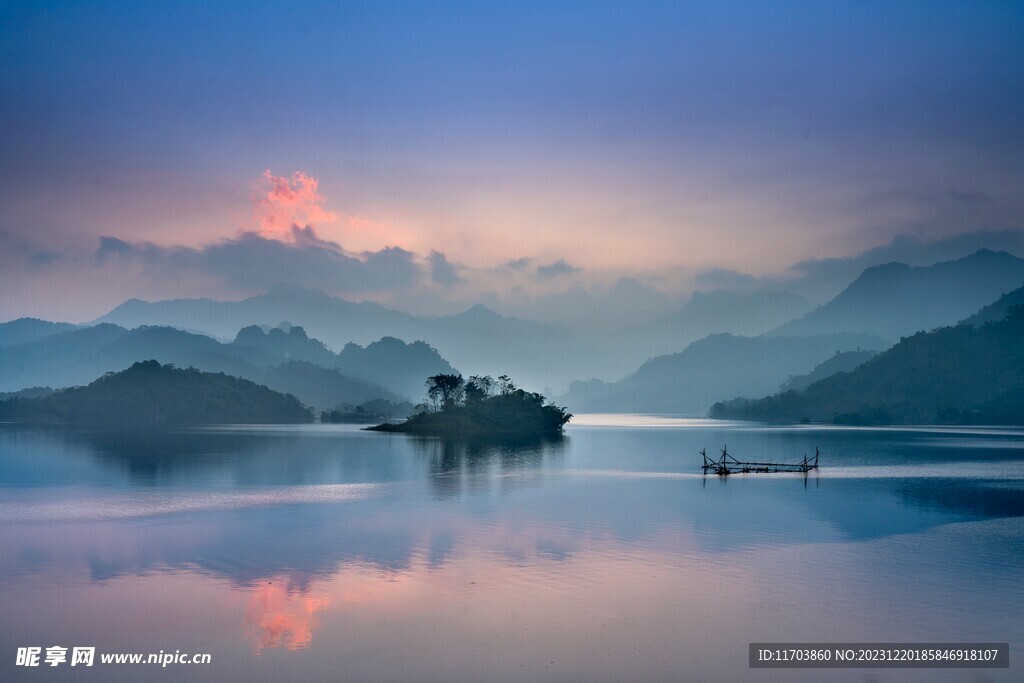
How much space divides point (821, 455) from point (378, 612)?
10468cm

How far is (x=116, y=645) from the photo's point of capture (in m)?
25.3

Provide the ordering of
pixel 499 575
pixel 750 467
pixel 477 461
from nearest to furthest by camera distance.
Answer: pixel 499 575 → pixel 750 467 → pixel 477 461

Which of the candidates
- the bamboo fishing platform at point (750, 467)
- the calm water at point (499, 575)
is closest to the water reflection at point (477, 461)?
the calm water at point (499, 575)

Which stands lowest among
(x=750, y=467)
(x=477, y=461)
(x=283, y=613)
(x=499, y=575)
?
(x=283, y=613)

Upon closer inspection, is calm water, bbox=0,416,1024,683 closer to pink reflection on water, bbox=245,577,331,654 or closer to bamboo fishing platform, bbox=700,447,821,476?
pink reflection on water, bbox=245,577,331,654

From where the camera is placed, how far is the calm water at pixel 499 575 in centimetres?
2470

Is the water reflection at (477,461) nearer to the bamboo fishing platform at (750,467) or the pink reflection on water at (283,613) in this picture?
the bamboo fishing platform at (750,467)

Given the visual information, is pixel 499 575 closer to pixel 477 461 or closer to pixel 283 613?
pixel 283 613

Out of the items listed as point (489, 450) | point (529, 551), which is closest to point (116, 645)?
point (529, 551)

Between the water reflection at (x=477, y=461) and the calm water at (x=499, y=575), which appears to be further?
the water reflection at (x=477, y=461)

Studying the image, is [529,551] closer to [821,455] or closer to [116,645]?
[116,645]

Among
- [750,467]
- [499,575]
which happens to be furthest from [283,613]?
[750,467]

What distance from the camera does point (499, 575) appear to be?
35281mm

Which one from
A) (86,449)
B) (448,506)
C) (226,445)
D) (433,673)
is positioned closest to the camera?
(433,673)
